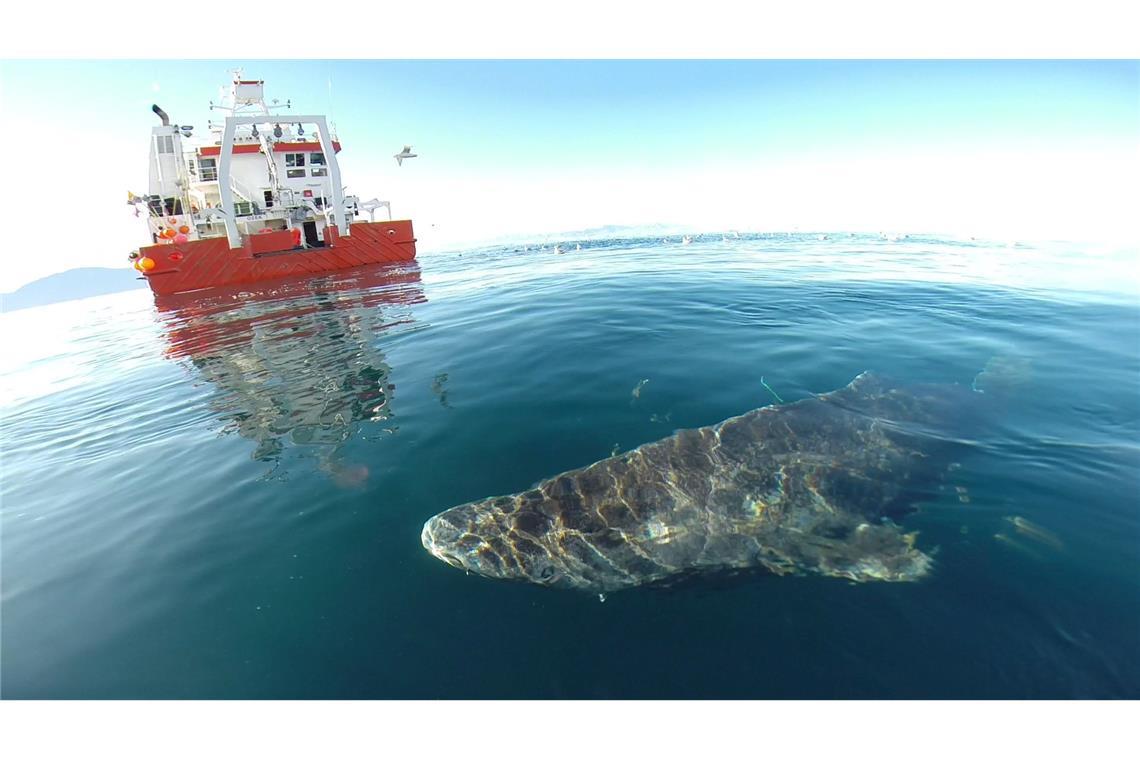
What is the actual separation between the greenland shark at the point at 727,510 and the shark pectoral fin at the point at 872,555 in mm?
13

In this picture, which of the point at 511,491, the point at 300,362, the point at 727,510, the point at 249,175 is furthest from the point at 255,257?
the point at 727,510

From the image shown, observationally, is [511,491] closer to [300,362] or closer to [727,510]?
[727,510]

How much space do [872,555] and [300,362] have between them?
43.2 ft

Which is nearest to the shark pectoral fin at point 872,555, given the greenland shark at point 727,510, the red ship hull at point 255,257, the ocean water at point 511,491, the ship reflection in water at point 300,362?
the greenland shark at point 727,510

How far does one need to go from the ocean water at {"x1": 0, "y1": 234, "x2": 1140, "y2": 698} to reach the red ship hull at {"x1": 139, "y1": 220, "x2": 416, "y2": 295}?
25.1 m

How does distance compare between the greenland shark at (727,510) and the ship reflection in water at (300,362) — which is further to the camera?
the ship reflection in water at (300,362)

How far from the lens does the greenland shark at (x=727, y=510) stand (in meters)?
4.60

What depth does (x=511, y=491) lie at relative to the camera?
5633mm

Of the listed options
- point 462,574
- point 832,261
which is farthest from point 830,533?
point 832,261

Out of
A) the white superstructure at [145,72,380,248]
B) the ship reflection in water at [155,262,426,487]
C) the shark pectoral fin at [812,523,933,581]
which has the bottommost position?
the shark pectoral fin at [812,523,933,581]

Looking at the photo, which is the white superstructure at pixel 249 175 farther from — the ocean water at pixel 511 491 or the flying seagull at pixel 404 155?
the ocean water at pixel 511 491

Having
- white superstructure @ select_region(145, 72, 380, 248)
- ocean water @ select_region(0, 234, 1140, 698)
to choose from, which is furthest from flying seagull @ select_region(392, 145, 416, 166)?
ocean water @ select_region(0, 234, 1140, 698)

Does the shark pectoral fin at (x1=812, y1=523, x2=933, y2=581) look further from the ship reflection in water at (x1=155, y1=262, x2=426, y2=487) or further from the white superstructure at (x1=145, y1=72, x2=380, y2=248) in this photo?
the white superstructure at (x1=145, y1=72, x2=380, y2=248)

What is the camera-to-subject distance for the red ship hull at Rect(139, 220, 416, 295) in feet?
102
